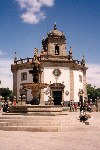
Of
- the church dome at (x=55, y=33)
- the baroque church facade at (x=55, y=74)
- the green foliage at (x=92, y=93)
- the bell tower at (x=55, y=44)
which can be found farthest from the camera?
the green foliage at (x=92, y=93)

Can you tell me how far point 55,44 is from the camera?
44.2 m

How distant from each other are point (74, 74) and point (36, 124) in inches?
1085

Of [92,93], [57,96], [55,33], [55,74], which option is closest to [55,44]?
[55,33]

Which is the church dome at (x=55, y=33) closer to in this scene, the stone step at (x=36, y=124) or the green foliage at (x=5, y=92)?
the stone step at (x=36, y=124)

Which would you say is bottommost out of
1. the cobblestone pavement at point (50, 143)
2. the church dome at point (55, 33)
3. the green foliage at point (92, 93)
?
the cobblestone pavement at point (50, 143)

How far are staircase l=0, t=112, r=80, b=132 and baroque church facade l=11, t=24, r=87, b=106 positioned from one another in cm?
2346

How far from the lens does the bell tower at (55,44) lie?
4378 cm

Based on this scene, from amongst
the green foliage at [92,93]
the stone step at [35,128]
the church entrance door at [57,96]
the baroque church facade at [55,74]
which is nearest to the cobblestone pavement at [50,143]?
the stone step at [35,128]

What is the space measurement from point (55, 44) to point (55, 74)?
541 centimetres

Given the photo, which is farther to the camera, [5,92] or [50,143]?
[5,92]

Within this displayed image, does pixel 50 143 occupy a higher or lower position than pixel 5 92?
lower

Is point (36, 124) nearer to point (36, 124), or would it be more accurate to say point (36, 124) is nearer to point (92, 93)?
point (36, 124)

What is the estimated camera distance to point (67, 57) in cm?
4297

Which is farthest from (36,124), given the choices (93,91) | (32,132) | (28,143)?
(93,91)
